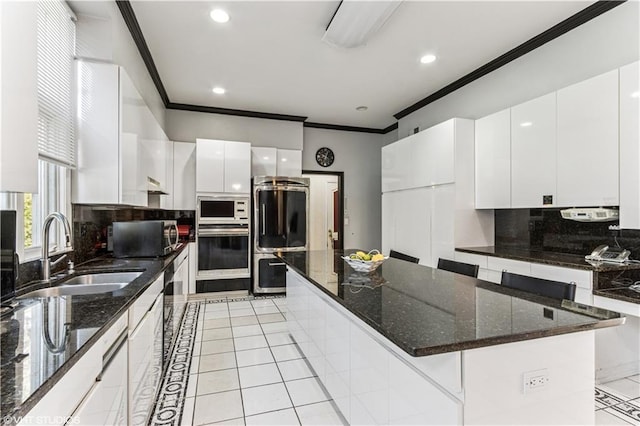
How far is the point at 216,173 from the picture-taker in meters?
4.59

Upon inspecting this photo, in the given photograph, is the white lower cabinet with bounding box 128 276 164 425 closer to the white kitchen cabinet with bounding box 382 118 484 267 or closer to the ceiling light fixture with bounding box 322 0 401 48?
Result: the ceiling light fixture with bounding box 322 0 401 48

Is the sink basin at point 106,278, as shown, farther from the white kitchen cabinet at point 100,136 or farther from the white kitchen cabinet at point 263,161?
the white kitchen cabinet at point 263,161

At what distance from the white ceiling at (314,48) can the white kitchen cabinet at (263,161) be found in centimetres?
71

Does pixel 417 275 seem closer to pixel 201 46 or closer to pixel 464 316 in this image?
pixel 464 316

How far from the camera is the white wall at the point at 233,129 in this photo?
488 centimetres

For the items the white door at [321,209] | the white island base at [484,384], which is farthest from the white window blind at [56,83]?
the white door at [321,209]

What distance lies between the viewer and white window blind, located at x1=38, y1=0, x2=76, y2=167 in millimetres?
1717

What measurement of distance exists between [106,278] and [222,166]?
9.27ft

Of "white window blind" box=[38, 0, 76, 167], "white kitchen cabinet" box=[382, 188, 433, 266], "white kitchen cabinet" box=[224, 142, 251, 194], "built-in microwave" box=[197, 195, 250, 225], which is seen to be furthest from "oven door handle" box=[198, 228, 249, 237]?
"white window blind" box=[38, 0, 76, 167]

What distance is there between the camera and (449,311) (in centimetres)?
131

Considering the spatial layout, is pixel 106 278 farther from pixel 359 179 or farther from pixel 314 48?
pixel 359 179

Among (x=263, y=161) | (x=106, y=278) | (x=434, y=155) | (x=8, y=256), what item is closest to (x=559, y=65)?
(x=434, y=155)

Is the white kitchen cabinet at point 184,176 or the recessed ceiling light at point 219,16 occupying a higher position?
the recessed ceiling light at point 219,16

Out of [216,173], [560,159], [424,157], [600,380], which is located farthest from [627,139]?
[216,173]
